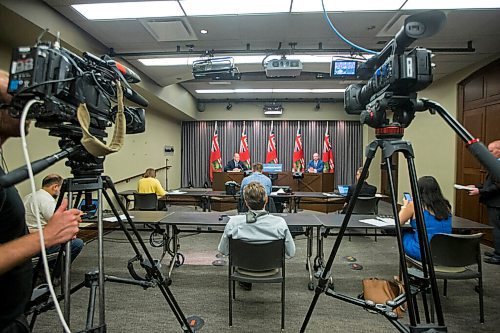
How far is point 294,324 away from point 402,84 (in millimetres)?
1947

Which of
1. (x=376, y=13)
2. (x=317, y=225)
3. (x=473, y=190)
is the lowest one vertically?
(x=317, y=225)

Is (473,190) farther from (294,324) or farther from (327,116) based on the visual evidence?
(327,116)

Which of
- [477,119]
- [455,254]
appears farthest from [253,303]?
[477,119]

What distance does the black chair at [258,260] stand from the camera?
218 cm

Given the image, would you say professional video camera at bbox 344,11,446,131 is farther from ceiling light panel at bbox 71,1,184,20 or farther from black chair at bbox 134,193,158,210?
black chair at bbox 134,193,158,210

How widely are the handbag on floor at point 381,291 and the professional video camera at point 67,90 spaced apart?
227 centimetres

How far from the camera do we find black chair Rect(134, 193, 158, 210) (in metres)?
A: 4.71

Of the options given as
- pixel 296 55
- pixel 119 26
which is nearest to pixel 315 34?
pixel 296 55

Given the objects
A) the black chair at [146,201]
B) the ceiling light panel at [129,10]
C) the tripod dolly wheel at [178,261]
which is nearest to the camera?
the ceiling light panel at [129,10]

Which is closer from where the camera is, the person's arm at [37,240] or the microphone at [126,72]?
the person's arm at [37,240]

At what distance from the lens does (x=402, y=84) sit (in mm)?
1017

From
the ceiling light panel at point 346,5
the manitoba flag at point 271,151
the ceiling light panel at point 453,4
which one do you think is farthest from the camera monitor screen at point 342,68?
the manitoba flag at point 271,151

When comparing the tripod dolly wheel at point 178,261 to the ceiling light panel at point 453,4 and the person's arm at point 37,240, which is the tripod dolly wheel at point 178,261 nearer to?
the person's arm at point 37,240

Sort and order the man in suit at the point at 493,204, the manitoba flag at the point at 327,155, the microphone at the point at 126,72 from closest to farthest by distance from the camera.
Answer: the microphone at the point at 126,72 < the man in suit at the point at 493,204 < the manitoba flag at the point at 327,155
